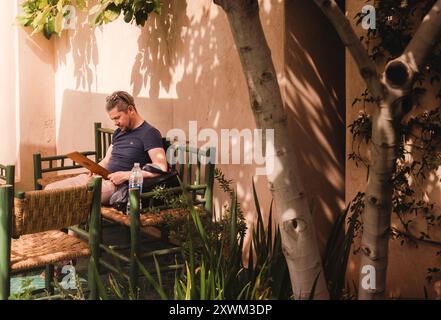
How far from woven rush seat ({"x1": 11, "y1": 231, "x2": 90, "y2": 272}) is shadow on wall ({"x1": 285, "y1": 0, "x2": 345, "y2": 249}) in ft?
6.12

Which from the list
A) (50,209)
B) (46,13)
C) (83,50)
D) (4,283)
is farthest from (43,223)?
(83,50)

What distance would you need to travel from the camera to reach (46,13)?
8.06 metres

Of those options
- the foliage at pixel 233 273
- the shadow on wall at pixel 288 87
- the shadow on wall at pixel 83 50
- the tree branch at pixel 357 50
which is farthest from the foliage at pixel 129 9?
the tree branch at pixel 357 50

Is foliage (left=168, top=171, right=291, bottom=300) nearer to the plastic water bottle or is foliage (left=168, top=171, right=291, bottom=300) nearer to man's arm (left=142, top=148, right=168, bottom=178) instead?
the plastic water bottle

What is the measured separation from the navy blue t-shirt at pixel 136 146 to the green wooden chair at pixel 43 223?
1.60 metres

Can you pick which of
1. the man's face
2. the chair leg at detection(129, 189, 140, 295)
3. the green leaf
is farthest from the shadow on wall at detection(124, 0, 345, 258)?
the chair leg at detection(129, 189, 140, 295)

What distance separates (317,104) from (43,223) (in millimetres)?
2471

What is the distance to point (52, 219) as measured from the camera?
4137mm

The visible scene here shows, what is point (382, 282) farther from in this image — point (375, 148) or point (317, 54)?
point (317, 54)

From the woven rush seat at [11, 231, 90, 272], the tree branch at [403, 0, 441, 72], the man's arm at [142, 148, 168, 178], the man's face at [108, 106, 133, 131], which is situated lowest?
the woven rush seat at [11, 231, 90, 272]

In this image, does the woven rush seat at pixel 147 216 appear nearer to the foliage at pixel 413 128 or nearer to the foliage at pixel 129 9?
the foliage at pixel 413 128

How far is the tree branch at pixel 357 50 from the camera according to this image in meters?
3.16

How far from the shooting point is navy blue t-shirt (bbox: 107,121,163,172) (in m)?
6.05
